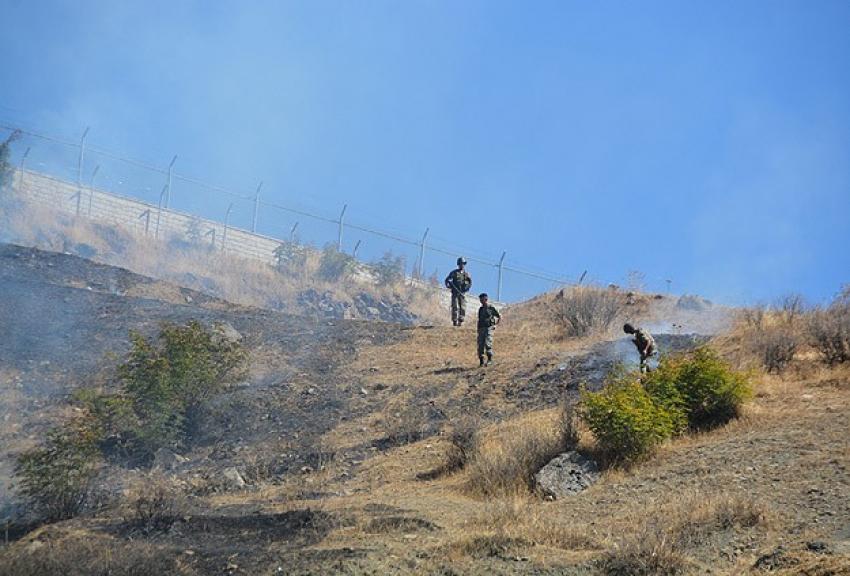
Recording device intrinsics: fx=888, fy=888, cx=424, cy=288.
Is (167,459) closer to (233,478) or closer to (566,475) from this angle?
(233,478)

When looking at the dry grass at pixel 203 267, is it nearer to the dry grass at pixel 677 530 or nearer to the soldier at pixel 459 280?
the soldier at pixel 459 280

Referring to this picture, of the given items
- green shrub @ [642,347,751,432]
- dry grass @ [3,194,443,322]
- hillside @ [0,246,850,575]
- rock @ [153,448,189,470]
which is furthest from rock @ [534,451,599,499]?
dry grass @ [3,194,443,322]

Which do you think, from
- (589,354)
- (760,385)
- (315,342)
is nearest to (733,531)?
(760,385)

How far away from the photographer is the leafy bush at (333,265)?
3547 cm

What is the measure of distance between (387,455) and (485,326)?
14.8 feet

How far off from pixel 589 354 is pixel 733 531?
9340 millimetres

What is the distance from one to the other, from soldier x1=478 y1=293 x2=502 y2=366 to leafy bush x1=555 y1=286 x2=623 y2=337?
3846 millimetres

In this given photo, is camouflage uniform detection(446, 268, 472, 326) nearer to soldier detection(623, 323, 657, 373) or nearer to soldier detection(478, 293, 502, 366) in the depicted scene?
soldier detection(478, 293, 502, 366)

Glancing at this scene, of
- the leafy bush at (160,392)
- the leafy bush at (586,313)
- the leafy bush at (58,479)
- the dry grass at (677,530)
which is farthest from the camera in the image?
the leafy bush at (586,313)

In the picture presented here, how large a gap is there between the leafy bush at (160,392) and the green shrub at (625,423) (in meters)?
7.12

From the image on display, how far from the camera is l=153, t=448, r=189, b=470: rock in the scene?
47.1ft

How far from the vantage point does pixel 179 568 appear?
8.37 meters

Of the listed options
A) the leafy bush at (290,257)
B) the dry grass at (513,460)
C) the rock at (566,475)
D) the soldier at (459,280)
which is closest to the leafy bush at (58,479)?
the dry grass at (513,460)

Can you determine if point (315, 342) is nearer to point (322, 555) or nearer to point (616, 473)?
point (616, 473)
